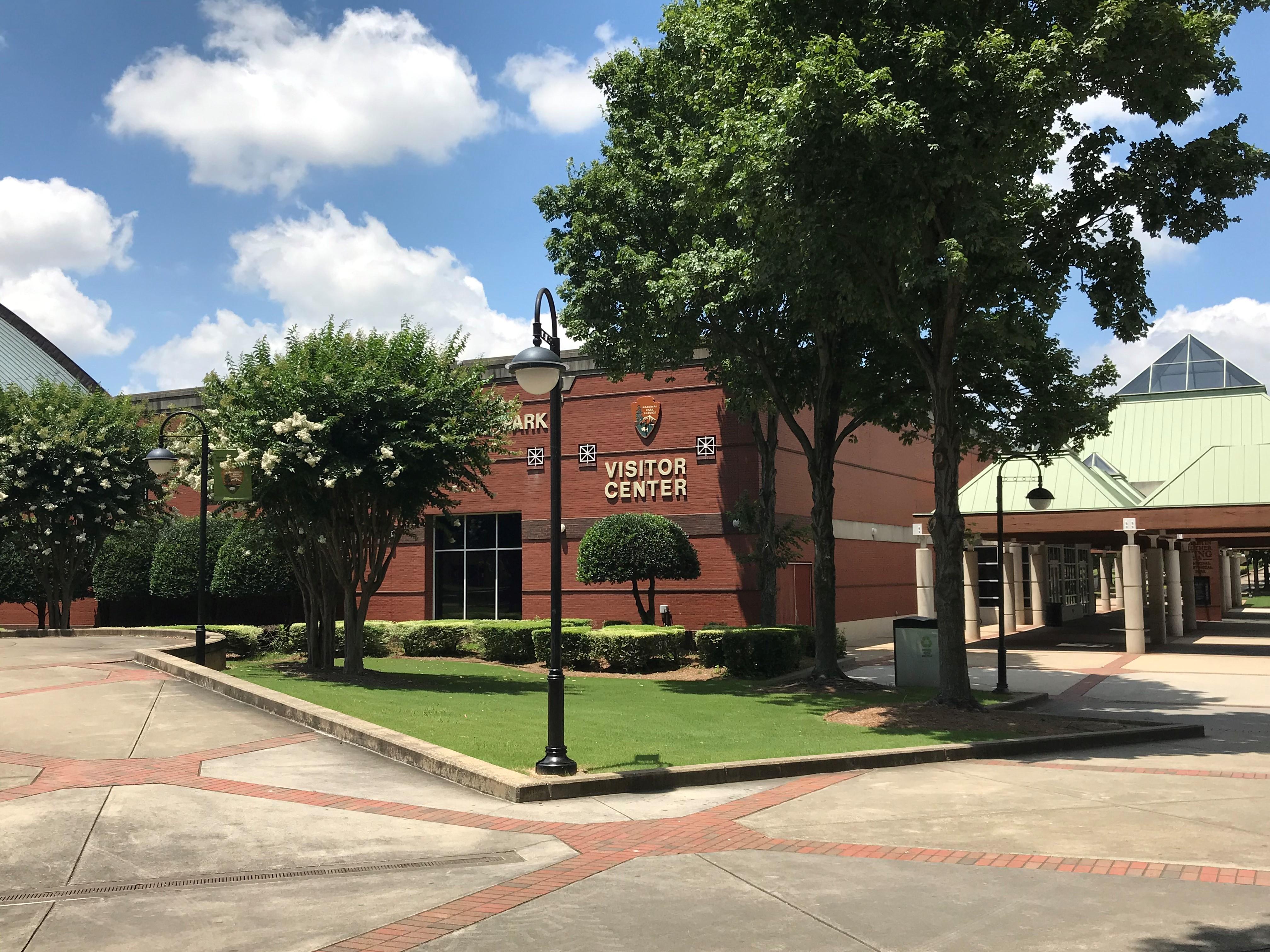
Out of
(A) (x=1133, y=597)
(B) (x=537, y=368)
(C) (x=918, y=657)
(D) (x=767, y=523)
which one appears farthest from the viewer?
(A) (x=1133, y=597)

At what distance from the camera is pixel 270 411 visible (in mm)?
18484

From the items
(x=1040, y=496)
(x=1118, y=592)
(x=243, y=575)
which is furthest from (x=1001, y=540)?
(x=1118, y=592)

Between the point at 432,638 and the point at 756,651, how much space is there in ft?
31.9

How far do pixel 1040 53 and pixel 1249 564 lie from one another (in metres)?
115

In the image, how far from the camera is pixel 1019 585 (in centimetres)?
4297

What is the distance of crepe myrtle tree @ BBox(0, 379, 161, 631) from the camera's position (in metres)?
28.0

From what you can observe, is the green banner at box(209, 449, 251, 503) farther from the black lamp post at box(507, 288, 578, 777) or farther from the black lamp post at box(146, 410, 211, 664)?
the black lamp post at box(507, 288, 578, 777)

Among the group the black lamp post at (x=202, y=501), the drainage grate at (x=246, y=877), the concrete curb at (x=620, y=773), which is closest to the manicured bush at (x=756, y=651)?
the concrete curb at (x=620, y=773)

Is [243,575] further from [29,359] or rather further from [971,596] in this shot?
[29,359]

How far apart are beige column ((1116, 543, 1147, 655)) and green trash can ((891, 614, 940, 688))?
474 inches

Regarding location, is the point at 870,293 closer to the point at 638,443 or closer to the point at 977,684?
the point at 977,684

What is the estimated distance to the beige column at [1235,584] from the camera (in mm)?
70938

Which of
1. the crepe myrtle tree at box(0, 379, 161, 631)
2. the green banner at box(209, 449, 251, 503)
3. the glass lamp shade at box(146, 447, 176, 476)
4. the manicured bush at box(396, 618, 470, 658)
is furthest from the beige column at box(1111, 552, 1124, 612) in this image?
the glass lamp shade at box(146, 447, 176, 476)

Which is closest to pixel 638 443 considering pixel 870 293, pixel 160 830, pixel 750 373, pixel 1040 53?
pixel 750 373
